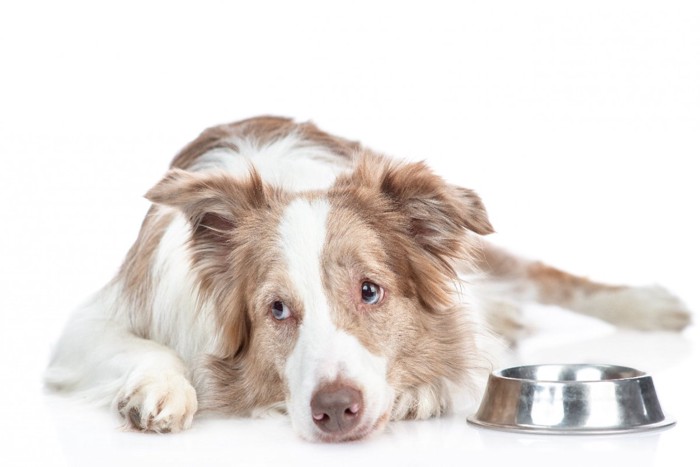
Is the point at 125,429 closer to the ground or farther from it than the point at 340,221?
closer to the ground

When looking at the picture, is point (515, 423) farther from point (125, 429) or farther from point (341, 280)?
point (125, 429)

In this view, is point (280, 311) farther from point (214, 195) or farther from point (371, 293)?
point (214, 195)

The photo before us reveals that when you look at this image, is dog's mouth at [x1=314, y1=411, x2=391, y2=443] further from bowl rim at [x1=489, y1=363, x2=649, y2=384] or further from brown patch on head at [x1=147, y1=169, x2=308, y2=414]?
bowl rim at [x1=489, y1=363, x2=649, y2=384]

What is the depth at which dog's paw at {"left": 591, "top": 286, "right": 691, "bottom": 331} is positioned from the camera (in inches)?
274

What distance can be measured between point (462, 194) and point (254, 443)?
1306mm

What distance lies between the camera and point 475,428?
4602 mm

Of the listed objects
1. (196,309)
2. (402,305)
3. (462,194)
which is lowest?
(196,309)

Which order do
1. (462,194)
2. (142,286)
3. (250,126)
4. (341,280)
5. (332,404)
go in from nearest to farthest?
(332,404) < (341,280) < (462,194) < (142,286) < (250,126)

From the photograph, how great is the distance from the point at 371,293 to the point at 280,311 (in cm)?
36

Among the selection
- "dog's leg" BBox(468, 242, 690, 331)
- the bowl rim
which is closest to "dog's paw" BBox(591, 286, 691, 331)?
"dog's leg" BBox(468, 242, 690, 331)

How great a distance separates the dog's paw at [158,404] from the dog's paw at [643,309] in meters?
3.13

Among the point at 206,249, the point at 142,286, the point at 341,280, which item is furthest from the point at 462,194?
the point at 142,286

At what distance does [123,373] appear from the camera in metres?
5.00

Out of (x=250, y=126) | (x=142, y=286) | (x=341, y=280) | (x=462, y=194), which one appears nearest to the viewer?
(x=341, y=280)
